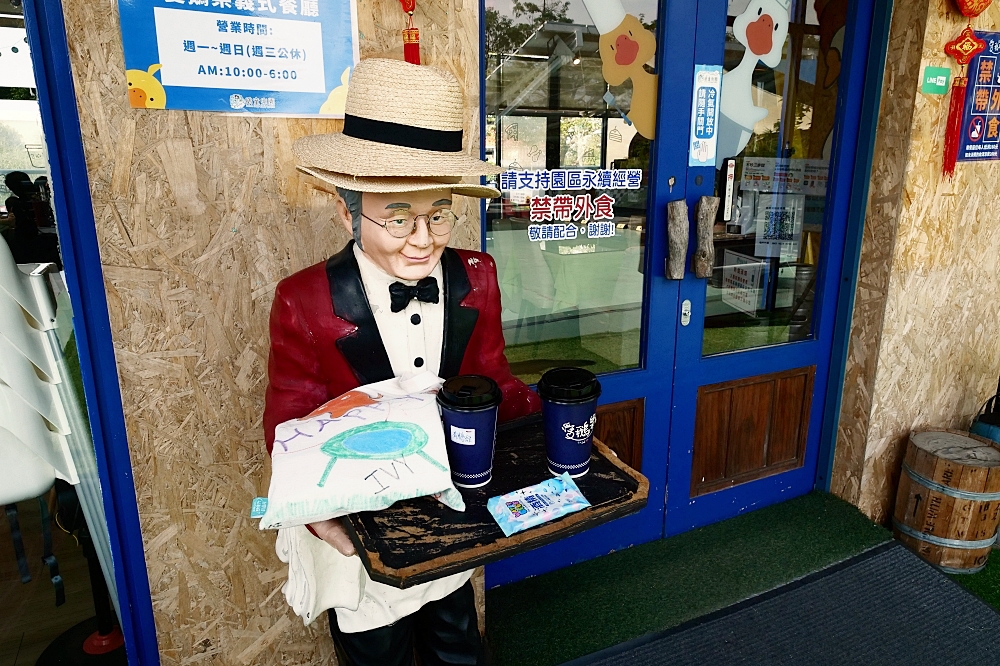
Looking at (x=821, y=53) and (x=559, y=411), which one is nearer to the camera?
(x=559, y=411)

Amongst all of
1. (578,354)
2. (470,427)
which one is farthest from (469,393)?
(578,354)

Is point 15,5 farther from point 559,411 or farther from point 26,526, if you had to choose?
point 26,526

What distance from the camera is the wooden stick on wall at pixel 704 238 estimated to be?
2.61 metres

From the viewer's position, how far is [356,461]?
3.85 ft

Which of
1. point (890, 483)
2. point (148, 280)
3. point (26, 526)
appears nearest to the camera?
point (148, 280)

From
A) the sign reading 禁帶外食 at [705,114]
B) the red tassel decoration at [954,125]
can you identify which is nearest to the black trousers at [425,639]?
the sign reading 禁帶外食 at [705,114]

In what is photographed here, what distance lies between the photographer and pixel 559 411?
1.31 m

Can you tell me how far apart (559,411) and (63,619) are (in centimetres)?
217

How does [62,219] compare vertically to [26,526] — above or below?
above

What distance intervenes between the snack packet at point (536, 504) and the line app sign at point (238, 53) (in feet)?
4.14

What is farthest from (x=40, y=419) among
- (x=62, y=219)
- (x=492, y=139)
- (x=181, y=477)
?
(x=492, y=139)

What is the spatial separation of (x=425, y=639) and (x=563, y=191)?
1.61 meters

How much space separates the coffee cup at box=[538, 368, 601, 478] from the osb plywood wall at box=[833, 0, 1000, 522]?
87.7 inches

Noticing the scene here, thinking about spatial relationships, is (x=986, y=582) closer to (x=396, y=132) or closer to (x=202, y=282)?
(x=396, y=132)
